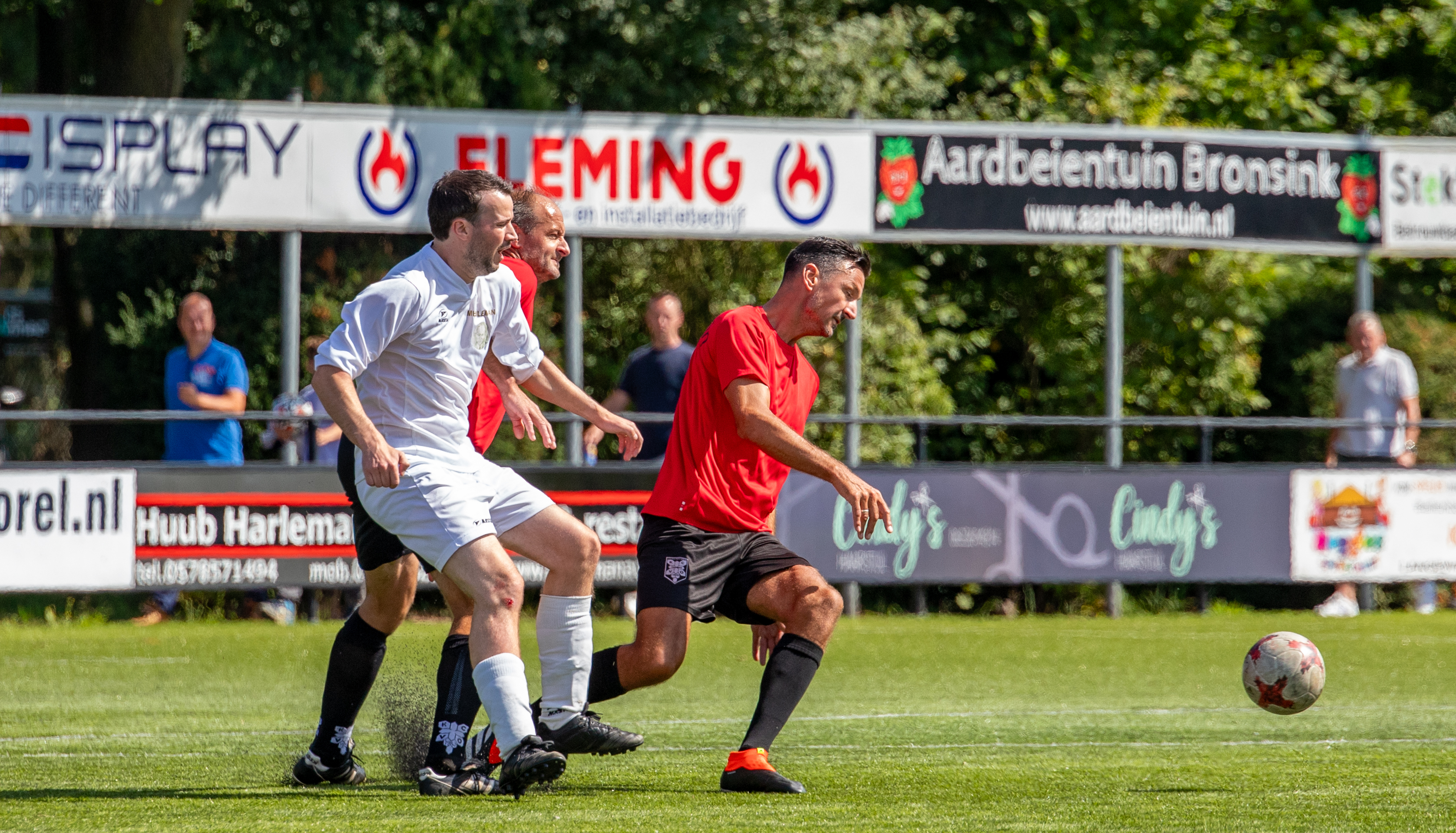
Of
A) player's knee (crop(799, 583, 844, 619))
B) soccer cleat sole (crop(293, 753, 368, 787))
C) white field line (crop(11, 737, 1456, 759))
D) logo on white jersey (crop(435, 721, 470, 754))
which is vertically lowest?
white field line (crop(11, 737, 1456, 759))

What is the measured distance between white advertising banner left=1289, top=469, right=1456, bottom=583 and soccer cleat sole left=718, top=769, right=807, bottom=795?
406 inches

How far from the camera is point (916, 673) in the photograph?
34.7ft

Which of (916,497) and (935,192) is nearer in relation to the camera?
(916,497)

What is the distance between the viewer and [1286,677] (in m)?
6.28

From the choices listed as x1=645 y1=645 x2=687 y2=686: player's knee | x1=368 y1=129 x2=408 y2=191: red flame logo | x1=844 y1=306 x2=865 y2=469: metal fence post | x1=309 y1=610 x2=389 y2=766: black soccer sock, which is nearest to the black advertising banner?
x1=844 y1=306 x2=865 y2=469: metal fence post

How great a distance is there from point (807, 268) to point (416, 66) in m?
13.5

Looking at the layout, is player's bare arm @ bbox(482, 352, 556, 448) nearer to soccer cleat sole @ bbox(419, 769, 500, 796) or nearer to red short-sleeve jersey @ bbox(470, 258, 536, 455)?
red short-sleeve jersey @ bbox(470, 258, 536, 455)

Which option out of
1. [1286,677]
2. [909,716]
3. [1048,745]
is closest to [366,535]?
[1048,745]

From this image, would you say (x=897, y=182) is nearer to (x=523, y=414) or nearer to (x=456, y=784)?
(x=523, y=414)

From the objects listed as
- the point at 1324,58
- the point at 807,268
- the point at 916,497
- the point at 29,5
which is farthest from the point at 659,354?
the point at 1324,58

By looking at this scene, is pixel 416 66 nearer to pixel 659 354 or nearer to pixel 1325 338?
pixel 659 354

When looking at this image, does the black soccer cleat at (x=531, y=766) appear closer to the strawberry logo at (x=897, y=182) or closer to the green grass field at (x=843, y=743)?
the green grass field at (x=843, y=743)

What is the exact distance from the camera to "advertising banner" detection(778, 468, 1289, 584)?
14234 millimetres

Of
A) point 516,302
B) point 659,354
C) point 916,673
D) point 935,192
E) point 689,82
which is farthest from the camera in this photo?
point 689,82
